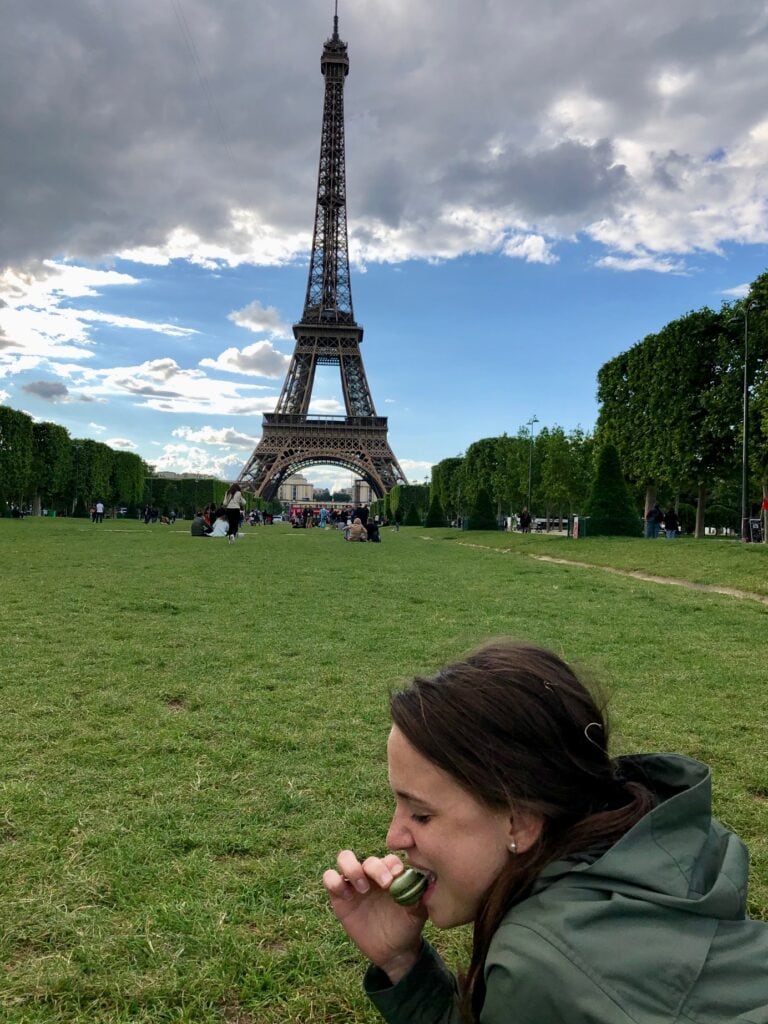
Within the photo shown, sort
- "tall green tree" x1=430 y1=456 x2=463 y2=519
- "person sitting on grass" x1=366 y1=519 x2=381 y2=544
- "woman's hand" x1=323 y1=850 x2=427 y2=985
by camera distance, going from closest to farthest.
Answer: "woman's hand" x1=323 y1=850 x2=427 y2=985 → "person sitting on grass" x1=366 y1=519 x2=381 y2=544 → "tall green tree" x1=430 y1=456 x2=463 y2=519

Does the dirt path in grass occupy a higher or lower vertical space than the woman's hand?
lower

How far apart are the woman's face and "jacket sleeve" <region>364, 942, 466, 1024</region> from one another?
229 millimetres

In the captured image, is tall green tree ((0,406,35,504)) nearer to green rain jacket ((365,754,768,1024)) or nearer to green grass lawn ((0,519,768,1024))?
green grass lawn ((0,519,768,1024))

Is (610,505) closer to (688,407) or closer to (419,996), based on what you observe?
(688,407)

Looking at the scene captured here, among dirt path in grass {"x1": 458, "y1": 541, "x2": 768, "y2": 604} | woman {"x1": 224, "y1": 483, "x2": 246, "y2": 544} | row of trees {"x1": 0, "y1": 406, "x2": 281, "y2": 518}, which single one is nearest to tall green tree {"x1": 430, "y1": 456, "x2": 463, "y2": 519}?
row of trees {"x1": 0, "y1": 406, "x2": 281, "y2": 518}

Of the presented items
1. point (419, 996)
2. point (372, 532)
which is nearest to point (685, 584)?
point (419, 996)

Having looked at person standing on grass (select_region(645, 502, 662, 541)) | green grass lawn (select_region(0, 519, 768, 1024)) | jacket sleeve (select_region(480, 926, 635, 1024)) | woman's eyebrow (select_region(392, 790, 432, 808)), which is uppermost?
person standing on grass (select_region(645, 502, 662, 541))

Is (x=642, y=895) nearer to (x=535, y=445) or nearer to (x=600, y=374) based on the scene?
(x=600, y=374)

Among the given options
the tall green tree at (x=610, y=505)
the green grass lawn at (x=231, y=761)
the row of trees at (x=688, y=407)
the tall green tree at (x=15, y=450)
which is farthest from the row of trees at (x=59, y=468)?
the green grass lawn at (x=231, y=761)

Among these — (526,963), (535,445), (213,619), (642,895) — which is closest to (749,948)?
(642,895)

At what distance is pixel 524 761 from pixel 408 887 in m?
0.34

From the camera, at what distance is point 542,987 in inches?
48.2

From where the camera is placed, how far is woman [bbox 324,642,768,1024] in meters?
1.22

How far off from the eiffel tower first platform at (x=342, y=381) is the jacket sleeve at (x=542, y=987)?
2610 inches
